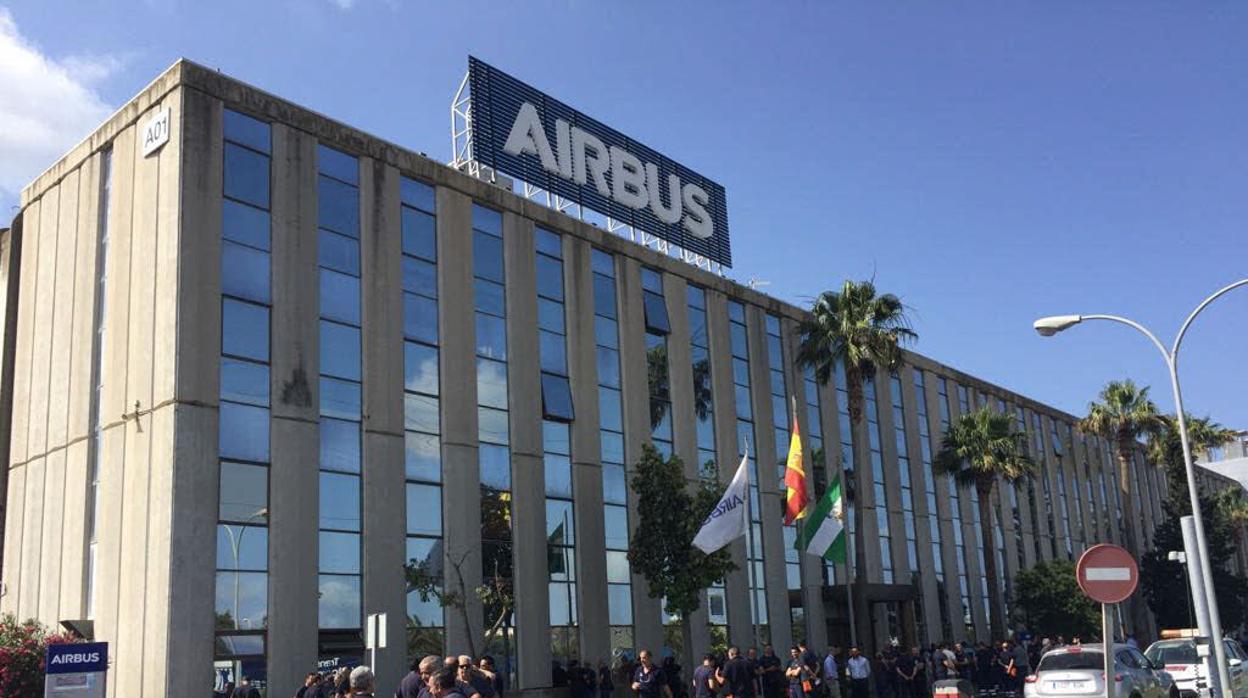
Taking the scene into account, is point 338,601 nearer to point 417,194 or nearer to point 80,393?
point 80,393

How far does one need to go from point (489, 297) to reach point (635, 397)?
232 inches

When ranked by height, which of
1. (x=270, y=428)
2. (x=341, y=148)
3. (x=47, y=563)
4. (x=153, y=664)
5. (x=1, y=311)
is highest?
(x=341, y=148)

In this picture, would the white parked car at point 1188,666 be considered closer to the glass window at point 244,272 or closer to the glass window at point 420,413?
the glass window at point 420,413

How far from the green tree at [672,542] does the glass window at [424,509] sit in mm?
5459

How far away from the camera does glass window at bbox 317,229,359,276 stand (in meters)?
26.3

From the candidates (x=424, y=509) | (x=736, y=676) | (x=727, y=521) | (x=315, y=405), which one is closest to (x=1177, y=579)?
(x=727, y=521)

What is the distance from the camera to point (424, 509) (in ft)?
87.8

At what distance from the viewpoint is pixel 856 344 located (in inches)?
1572

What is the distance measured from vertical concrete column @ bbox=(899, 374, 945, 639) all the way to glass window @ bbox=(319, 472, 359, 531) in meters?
27.3

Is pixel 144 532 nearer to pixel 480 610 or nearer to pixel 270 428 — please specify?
pixel 270 428

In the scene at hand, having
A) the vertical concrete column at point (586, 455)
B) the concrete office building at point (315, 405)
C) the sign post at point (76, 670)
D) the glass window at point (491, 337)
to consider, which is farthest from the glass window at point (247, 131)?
the sign post at point (76, 670)

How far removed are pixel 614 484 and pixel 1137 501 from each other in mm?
49737

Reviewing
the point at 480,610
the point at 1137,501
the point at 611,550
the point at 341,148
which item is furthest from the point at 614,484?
the point at 1137,501

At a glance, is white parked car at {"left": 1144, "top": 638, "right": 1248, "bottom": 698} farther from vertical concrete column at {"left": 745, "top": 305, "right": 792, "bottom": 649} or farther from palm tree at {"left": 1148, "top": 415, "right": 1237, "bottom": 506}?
palm tree at {"left": 1148, "top": 415, "right": 1237, "bottom": 506}
